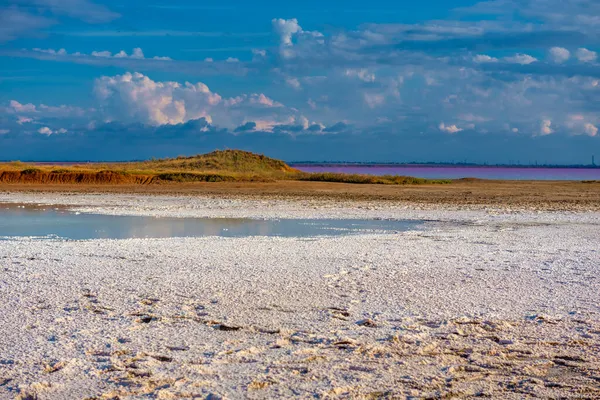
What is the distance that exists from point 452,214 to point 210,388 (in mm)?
15858

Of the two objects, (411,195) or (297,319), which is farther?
(411,195)

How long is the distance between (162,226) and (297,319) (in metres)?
9.91

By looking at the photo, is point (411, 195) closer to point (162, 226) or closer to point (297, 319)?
point (162, 226)

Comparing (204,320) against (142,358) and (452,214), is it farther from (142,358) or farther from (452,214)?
(452,214)

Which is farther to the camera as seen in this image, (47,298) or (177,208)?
(177,208)

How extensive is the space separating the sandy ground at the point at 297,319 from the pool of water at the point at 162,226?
1.64 meters

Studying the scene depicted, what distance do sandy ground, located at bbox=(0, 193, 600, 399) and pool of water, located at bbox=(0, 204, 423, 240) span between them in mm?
1638

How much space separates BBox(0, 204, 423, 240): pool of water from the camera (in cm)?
1422

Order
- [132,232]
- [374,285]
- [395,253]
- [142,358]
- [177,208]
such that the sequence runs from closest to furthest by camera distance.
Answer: [142,358] → [374,285] → [395,253] → [132,232] → [177,208]

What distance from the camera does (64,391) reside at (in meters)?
4.70

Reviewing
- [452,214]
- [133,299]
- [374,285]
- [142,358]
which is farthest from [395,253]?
[452,214]

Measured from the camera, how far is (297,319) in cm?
672

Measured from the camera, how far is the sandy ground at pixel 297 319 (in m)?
4.91

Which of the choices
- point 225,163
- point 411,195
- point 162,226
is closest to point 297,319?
point 162,226
